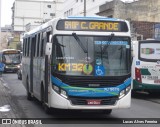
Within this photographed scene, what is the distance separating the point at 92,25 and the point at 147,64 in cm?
818

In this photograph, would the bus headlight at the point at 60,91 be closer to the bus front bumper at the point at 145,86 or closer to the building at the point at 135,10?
the bus front bumper at the point at 145,86

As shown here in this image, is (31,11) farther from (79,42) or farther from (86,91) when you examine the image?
(86,91)

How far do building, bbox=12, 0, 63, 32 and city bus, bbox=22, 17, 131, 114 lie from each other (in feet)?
380

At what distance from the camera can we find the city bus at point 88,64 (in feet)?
38.7

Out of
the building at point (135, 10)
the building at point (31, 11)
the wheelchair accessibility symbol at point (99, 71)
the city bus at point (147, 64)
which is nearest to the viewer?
the wheelchair accessibility symbol at point (99, 71)

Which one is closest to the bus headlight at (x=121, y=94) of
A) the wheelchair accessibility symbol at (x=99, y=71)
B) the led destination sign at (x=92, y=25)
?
the wheelchair accessibility symbol at (x=99, y=71)

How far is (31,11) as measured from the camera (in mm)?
130750

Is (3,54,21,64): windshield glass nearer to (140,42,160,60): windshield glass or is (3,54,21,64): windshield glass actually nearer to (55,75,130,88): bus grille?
(140,42,160,60): windshield glass

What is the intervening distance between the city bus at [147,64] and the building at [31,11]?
108379mm

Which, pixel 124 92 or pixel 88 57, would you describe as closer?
pixel 88 57

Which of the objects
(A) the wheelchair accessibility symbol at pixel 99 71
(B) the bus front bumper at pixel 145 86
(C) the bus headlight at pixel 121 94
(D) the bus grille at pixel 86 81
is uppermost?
(A) the wheelchair accessibility symbol at pixel 99 71

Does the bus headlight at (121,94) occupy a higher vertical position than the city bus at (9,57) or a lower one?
higher

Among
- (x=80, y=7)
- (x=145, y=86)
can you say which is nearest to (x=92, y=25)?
(x=145, y=86)

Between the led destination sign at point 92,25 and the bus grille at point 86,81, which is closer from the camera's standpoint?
the bus grille at point 86,81
